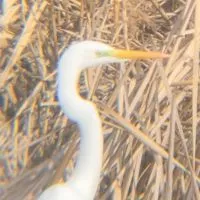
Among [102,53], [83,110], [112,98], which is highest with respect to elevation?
[102,53]

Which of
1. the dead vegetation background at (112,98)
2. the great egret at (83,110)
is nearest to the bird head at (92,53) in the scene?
the great egret at (83,110)

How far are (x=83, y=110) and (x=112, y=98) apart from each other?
446 millimetres

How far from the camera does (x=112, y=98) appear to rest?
83.5 inches

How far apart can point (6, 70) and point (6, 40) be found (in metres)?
0.13

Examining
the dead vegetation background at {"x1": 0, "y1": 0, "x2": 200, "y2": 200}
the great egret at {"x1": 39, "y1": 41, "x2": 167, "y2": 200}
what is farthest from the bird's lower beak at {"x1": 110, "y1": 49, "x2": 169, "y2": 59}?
the dead vegetation background at {"x1": 0, "y1": 0, "x2": 200, "y2": 200}

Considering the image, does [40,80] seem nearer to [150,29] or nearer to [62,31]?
[62,31]

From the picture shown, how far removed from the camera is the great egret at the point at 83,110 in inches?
65.6

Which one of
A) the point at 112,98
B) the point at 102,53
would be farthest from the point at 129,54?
the point at 112,98

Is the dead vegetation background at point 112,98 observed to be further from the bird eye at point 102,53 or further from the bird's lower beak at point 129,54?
the bird eye at point 102,53

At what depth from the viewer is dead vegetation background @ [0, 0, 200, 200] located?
2066mm

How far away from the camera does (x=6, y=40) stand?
8.26 feet

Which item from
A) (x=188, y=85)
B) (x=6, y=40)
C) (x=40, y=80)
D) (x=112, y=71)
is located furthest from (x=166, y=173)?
(x=6, y=40)

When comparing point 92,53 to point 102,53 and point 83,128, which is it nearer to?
point 102,53

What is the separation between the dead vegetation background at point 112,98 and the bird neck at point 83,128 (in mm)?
228
